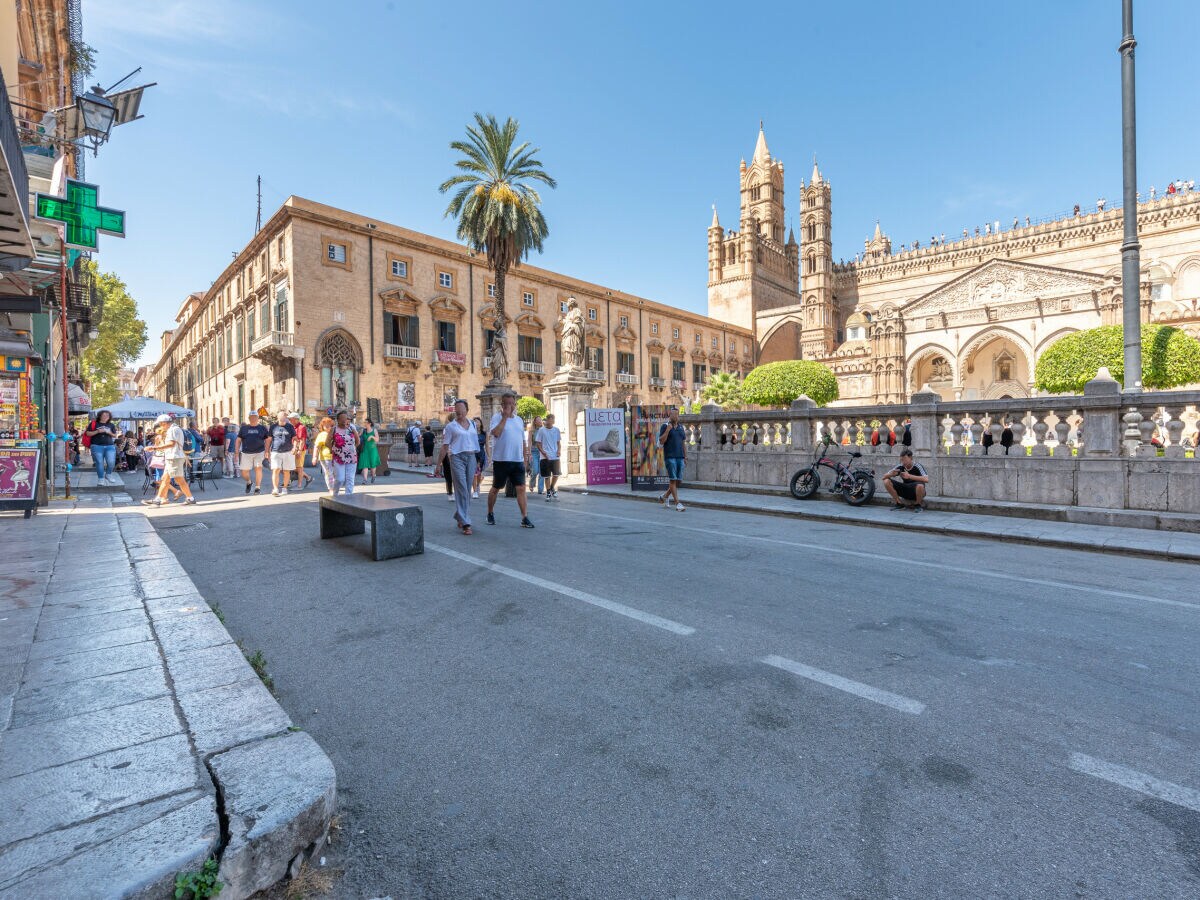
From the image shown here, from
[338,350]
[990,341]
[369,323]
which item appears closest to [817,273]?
[990,341]

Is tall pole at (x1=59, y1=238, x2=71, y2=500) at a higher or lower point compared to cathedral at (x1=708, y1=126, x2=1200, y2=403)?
Answer: lower

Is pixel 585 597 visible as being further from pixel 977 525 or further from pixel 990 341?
pixel 990 341

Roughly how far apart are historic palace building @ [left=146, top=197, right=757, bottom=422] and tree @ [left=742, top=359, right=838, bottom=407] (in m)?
10.5

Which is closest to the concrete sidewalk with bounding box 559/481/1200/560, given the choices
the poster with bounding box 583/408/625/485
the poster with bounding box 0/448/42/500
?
the poster with bounding box 583/408/625/485

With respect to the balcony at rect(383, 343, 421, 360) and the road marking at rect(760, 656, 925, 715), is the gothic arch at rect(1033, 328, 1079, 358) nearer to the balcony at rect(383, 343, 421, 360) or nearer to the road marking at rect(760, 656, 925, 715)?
the balcony at rect(383, 343, 421, 360)

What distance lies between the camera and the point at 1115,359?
27938 mm

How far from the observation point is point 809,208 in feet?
228

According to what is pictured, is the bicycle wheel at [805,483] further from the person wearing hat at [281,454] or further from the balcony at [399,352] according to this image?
the balcony at [399,352]

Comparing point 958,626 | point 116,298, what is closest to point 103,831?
point 958,626

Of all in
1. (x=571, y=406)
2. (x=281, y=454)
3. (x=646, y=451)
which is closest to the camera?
(x=281, y=454)

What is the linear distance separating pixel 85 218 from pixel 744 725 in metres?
11.6

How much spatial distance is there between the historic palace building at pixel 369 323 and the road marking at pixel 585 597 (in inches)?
1161

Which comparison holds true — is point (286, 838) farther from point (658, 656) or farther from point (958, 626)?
point (958, 626)

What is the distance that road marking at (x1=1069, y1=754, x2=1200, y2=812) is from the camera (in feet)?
7.60
